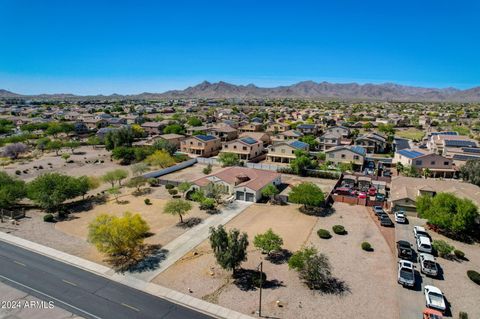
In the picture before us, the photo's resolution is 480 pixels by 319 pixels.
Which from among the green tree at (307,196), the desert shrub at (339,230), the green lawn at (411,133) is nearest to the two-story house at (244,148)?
the green tree at (307,196)

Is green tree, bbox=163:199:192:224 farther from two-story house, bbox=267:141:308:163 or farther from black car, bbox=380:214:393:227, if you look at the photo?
two-story house, bbox=267:141:308:163

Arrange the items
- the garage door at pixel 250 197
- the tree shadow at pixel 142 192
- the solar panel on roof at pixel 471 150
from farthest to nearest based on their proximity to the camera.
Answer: the solar panel on roof at pixel 471 150, the tree shadow at pixel 142 192, the garage door at pixel 250 197

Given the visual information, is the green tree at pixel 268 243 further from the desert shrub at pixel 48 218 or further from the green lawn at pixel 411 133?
the green lawn at pixel 411 133

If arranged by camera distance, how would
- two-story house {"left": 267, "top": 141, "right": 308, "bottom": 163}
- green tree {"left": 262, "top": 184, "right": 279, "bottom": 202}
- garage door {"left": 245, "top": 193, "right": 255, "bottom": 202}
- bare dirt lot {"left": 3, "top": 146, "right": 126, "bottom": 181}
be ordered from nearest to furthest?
green tree {"left": 262, "top": 184, "right": 279, "bottom": 202}
garage door {"left": 245, "top": 193, "right": 255, "bottom": 202}
bare dirt lot {"left": 3, "top": 146, "right": 126, "bottom": 181}
two-story house {"left": 267, "top": 141, "right": 308, "bottom": 163}

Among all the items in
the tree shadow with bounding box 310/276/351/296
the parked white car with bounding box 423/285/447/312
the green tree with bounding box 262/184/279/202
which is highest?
the green tree with bounding box 262/184/279/202

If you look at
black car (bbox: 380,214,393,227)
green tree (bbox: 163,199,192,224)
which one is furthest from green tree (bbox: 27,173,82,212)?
black car (bbox: 380,214,393,227)

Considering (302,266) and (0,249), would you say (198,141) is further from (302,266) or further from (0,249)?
(302,266)
